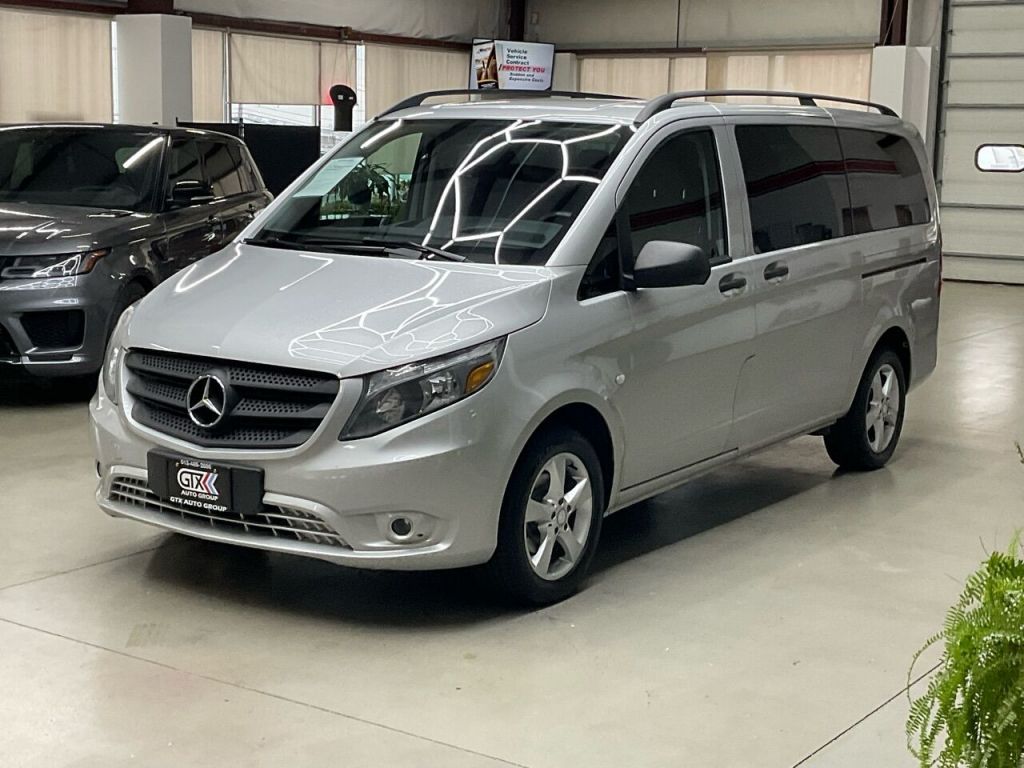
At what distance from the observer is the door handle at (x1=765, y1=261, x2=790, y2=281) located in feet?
18.8

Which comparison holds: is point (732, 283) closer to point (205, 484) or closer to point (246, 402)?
point (246, 402)

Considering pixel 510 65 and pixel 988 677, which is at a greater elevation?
pixel 510 65

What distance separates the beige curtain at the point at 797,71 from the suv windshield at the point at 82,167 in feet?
39.1

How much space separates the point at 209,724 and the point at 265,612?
92 centimetres

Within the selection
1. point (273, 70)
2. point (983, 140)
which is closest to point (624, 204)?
point (273, 70)

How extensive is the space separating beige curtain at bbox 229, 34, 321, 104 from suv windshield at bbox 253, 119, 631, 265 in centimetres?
1238

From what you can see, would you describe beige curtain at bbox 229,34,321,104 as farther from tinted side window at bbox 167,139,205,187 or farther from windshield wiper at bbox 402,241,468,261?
windshield wiper at bbox 402,241,468,261

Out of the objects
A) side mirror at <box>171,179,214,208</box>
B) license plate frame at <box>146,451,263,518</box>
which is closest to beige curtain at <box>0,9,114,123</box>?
side mirror at <box>171,179,214,208</box>

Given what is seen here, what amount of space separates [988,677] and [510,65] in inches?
761

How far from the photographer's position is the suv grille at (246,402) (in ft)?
14.4

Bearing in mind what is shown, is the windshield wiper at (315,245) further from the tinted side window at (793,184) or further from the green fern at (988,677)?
the green fern at (988,677)

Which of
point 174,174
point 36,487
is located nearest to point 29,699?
point 36,487

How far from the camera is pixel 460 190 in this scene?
17.3 ft

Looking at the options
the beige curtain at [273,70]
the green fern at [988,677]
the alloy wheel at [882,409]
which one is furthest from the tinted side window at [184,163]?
the beige curtain at [273,70]
